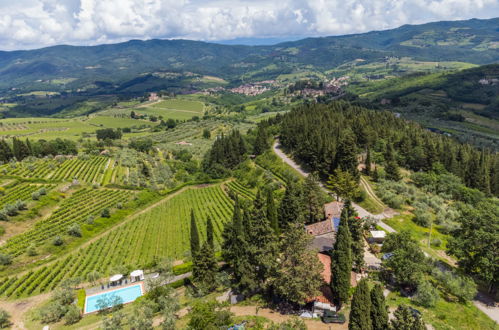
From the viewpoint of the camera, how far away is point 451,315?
30.1 m

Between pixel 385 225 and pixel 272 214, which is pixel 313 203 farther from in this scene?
pixel 385 225

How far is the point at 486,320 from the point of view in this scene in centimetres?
2992

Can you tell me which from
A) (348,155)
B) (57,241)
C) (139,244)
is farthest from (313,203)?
(57,241)

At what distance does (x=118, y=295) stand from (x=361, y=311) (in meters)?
32.4

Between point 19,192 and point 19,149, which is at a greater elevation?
point 19,149

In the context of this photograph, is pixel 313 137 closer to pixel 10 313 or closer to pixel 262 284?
pixel 262 284

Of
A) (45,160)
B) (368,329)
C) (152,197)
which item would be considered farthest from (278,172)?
(45,160)

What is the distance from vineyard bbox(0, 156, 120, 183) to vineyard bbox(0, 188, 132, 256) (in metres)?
11.0

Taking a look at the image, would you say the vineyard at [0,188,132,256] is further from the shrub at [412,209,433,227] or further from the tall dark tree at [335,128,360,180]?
the shrub at [412,209,433,227]

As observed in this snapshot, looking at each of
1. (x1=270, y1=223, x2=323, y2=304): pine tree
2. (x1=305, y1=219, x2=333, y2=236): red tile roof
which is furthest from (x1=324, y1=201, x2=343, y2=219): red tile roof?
(x1=270, y1=223, x2=323, y2=304): pine tree

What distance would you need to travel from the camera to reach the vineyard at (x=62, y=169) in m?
77.3

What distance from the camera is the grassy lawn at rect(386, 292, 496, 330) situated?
28812mm

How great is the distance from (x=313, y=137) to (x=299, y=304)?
5157 centimetres

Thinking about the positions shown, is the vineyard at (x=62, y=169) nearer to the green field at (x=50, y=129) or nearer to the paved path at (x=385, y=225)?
the paved path at (x=385, y=225)
